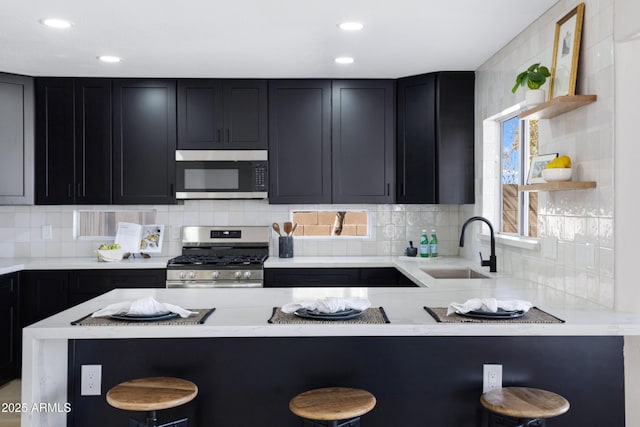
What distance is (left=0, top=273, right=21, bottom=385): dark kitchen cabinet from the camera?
4039 mm

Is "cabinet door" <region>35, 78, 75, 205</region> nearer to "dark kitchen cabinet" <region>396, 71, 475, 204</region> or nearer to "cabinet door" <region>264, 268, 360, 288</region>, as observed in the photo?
"cabinet door" <region>264, 268, 360, 288</region>

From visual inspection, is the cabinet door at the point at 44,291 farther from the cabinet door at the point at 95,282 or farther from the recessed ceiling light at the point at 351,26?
the recessed ceiling light at the point at 351,26

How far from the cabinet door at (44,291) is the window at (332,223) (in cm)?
190

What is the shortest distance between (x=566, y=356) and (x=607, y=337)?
0.19 metres

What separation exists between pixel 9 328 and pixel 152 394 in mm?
2759

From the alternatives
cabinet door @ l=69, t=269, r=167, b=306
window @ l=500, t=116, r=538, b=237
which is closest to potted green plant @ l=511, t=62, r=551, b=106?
window @ l=500, t=116, r=538, b=237

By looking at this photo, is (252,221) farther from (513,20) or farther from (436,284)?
(513,20)

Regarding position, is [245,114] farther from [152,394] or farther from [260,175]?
[152,394]

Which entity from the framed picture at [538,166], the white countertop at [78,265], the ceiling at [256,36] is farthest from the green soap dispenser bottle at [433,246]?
the white countertop at [78,265]

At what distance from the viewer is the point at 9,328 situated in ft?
13.5

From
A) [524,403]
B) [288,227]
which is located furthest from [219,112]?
[524,403]

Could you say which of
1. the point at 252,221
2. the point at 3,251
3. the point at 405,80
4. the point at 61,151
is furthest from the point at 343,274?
the point at 3,251

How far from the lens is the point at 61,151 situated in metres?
4.50

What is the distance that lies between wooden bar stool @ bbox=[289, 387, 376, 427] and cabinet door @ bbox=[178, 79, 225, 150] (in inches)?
116
